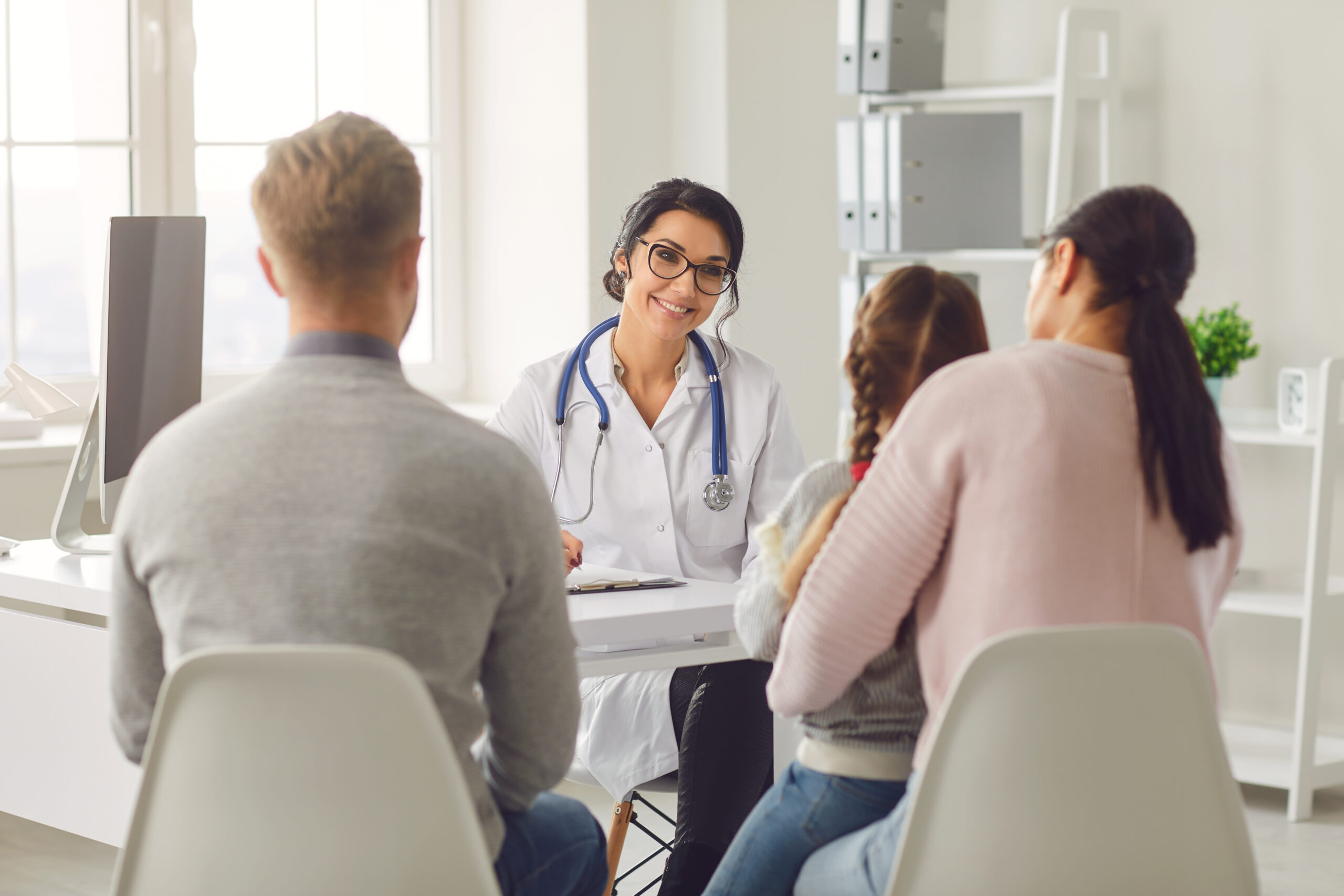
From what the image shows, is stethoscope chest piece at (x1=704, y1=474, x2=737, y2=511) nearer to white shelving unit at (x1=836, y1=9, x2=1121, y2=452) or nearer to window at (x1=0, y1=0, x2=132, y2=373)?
white shelving unit at (x1=836, y1=9, x2=1121, y2=452)

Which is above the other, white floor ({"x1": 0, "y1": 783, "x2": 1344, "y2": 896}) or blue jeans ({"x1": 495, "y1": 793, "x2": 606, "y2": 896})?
blue jeans ({"x1": 495, "y1": 793, "x2": 606, "y2": 896})

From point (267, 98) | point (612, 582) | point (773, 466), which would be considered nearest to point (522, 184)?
point (267, 98)

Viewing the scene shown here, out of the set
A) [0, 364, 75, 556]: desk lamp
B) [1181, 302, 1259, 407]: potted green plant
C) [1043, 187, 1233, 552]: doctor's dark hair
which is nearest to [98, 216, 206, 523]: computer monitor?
[0, 364, 75, 556]: desk lamp

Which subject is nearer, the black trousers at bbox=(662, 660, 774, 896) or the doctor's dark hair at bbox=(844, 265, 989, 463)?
the doctor's dark hair at bbox=(844, 265, 989, 463)

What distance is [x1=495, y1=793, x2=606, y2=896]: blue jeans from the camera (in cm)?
137

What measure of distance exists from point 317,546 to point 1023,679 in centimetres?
56

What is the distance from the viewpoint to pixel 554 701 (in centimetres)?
126

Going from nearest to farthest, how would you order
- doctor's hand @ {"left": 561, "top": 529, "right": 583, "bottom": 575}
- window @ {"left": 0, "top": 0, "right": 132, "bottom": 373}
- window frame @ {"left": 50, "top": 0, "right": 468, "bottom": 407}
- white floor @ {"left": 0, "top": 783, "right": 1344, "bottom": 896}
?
doctor's hand @ {"left": 561, "top": 529, "right": 583, "bottom": 575}, white floor @ {"left": 0, "top": 783, "right": 1344, "bottom": 896}, window @ {"left": 0, "top": 0, "right": 132, "bottom": 373}, window frame @ {"left": 50, "top": 0, "right": 468, "bottom": 407}

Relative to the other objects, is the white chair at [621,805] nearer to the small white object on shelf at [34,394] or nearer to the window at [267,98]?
the small white object on shelf at [34,394]

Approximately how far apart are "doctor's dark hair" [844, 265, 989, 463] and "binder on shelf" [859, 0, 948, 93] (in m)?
2.06

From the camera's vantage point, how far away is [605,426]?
2.37 metres

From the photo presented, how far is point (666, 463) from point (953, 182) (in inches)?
55.1

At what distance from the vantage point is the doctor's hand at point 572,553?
80.4 inches

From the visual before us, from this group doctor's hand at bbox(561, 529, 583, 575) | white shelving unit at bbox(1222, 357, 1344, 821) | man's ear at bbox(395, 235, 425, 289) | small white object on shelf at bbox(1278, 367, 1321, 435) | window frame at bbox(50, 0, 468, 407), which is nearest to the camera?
man's ear at bbox(395, 235, 425, 289)
